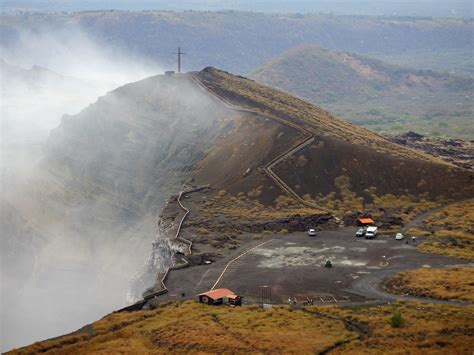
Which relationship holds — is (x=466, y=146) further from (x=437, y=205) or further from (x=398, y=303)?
(x=398, y=303)

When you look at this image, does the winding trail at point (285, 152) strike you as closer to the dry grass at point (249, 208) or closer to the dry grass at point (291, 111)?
the dry grass at point (249, 208)

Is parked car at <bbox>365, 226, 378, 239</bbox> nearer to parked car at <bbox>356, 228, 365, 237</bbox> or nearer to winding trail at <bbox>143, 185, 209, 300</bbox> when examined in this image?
parked car at <bbox>356, 228, 365, 237</bbox>

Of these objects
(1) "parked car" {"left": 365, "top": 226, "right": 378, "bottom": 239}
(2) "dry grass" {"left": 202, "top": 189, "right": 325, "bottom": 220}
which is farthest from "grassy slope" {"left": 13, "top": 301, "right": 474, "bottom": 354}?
(2) "dry grass" {"left": 202, "top": 189, "right": 325, "bottom": 220}

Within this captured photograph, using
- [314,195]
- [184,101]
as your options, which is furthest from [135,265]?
[184,101]

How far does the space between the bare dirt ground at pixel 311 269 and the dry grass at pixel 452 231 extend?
6.63ft

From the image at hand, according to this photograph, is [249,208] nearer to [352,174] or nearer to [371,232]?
[352,174]

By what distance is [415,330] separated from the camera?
51.0 m

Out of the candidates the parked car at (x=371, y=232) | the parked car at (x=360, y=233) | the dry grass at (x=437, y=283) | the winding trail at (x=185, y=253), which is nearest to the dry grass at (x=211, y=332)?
the winding trail at (x=185, y=253)

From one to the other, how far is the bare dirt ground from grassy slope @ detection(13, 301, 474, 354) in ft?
14.0

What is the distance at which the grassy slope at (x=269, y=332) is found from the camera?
49656 millimetres

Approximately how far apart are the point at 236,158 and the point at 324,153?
495 inches

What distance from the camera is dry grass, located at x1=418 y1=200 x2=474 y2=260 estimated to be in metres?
74.6

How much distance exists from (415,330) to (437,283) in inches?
473

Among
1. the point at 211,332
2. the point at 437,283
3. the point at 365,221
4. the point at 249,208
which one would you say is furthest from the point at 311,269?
the point at 249,208
